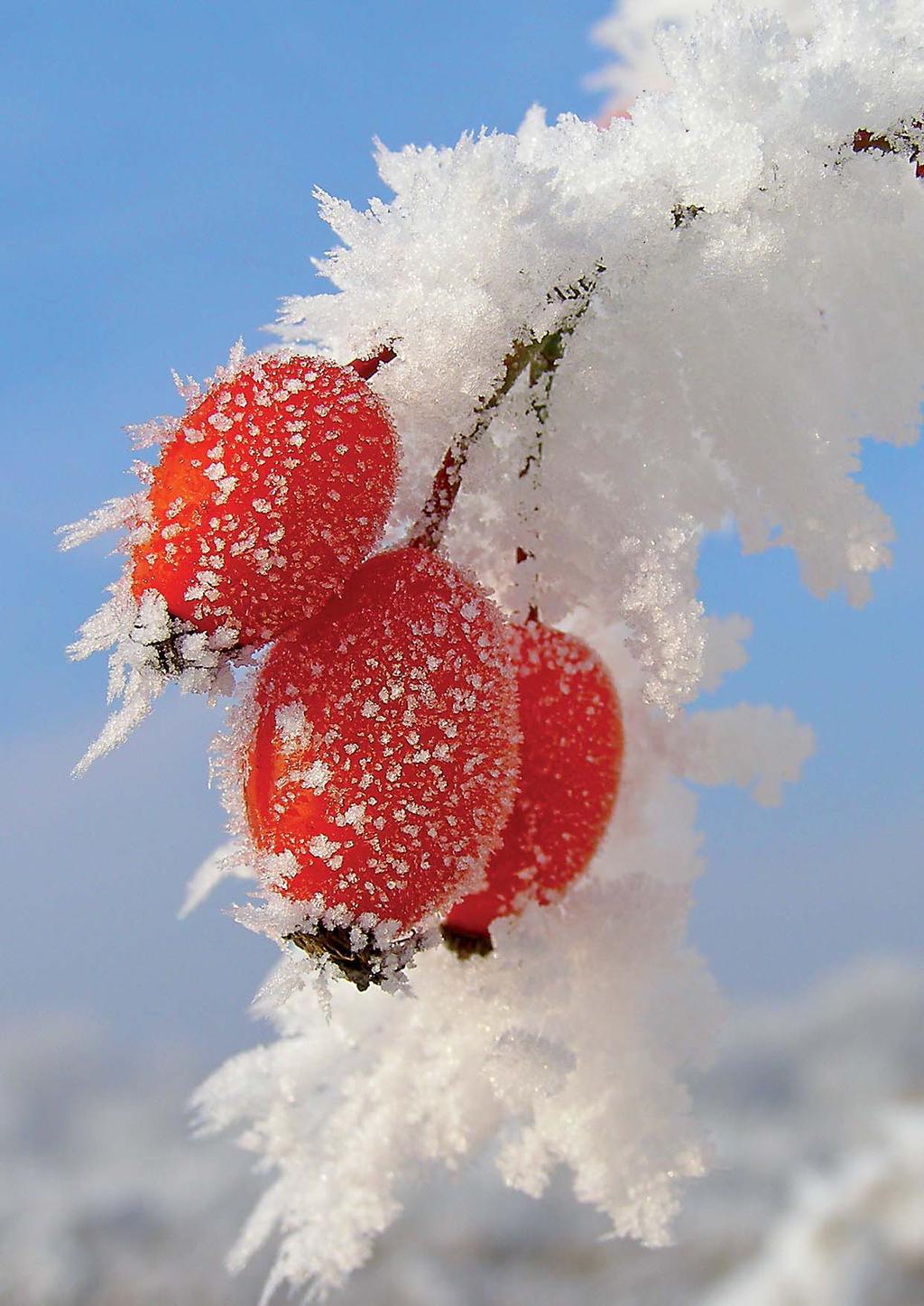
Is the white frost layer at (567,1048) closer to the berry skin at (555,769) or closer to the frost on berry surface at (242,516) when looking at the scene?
the berry skin at (555,769)

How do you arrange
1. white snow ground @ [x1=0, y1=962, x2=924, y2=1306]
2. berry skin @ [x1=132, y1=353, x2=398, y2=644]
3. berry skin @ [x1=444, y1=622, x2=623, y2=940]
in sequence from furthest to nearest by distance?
white snow ground @ [x1=0, y1=962, x2=924, y2=1306] → berry skin @ [x1=444, y1=622, x2=623, y2=940] → berry skin @ [x1=132, y1=353, x2=398, y2=644]

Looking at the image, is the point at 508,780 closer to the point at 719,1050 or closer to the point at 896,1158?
the point at 719,1050

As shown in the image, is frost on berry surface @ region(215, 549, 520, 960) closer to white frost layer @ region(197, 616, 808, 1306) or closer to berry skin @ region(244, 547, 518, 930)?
berry skin @ region(244, 547, 518, 930)

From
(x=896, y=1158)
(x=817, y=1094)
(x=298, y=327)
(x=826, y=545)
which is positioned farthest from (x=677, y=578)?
(x=817, y=1094)

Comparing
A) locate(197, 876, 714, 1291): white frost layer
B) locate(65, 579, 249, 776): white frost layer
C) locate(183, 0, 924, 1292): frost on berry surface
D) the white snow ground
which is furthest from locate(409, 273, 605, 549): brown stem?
the white snow ground

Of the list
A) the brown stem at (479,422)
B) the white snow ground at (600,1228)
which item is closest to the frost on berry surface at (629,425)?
the brown stem at (479,422)

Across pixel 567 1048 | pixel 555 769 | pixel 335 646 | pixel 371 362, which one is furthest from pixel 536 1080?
pixel 371 362

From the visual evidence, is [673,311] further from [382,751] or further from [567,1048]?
[567,1048]
